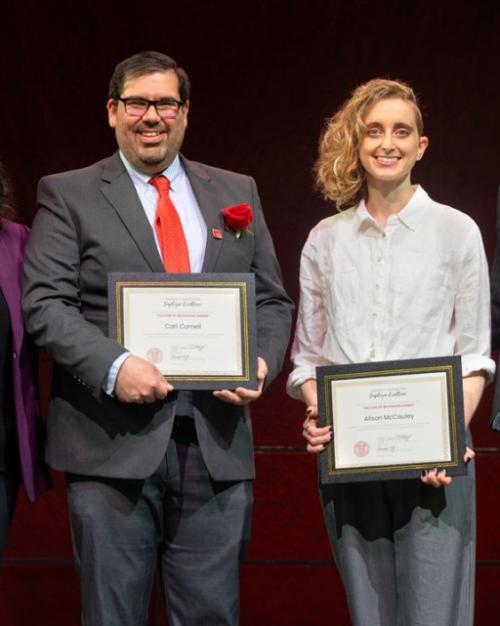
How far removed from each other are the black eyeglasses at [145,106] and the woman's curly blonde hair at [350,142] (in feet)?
1.28

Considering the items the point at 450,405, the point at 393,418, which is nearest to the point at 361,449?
the point at 393,418

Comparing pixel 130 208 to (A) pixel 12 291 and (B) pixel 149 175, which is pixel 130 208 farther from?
(A) pixel 12 291

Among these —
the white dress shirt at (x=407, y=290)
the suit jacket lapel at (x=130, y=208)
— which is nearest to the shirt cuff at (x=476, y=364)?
the white dress shirt at (x=407, y=290)

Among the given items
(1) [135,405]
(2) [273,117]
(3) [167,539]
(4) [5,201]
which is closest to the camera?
(1) [135,405]

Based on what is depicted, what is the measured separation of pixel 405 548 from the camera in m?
2.47

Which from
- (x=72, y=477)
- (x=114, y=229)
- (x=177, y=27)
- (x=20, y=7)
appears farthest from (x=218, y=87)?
(x=72, y=477)

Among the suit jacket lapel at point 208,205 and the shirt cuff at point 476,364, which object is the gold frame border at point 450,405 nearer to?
the shirt cuff at point 476,364

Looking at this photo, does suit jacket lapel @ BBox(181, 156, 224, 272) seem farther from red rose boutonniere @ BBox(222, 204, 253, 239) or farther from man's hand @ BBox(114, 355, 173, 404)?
man's hand @ BBox(114, 355, 173, 404)

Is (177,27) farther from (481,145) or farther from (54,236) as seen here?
(54,236)

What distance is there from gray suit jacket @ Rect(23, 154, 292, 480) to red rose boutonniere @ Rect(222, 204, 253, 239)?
18mm

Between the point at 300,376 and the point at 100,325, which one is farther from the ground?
the point at 100,325

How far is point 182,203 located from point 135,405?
1.70 ft

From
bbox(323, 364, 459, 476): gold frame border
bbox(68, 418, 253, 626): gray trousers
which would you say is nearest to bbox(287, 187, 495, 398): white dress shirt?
bbox(323, 364, 459, 476): gold frame border

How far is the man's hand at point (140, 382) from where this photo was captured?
7.89 ft
